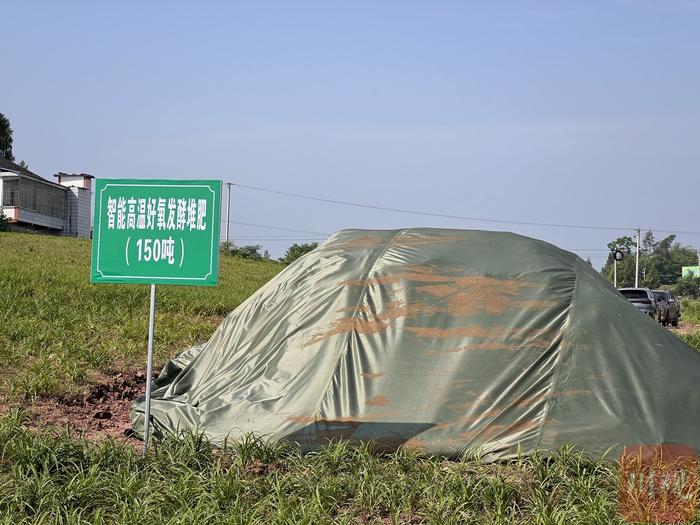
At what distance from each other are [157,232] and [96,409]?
2956 millimetres

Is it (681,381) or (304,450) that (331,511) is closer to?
(304,450)

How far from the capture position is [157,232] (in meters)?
6.76

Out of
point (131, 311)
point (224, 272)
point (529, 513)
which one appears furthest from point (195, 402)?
point (224, 272)

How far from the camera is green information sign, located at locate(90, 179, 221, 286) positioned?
6.68 m

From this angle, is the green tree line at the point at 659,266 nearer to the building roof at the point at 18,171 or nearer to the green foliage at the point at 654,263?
the green foliage at the point at 654,263

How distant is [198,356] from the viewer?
358 inches

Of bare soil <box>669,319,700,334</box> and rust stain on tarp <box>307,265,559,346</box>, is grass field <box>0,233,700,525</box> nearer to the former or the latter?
rust stain on tarp <box>307,265,559,346</box>

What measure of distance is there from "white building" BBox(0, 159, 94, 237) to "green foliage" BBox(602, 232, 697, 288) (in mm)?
52603

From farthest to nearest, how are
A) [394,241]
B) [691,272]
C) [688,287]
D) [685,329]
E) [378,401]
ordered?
[688,287]
[691,272]
[685,329]
[394,241]
[378,401]

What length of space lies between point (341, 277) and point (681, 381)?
320cm

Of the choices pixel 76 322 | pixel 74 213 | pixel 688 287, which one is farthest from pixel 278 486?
pixel 688 287

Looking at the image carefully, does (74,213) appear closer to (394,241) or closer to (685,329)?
(685,329)

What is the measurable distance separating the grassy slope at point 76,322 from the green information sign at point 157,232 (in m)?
3.02

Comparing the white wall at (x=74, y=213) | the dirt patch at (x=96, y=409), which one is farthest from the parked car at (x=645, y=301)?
the white wall at (x=74, y=213)
